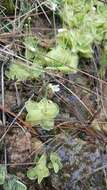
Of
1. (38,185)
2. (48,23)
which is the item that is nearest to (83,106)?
(38,185)

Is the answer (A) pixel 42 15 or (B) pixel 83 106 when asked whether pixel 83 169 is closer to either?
(B) pixel 83 106

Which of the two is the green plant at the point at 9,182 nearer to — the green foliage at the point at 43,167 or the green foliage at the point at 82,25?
the green foliage at the point at 43,167

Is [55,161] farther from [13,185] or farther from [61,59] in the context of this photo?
[61,59]

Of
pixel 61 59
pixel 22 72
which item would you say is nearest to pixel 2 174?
pixel 22 72

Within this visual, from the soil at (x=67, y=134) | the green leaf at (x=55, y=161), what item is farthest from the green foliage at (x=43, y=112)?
the green leaf at (x=55, y=161)

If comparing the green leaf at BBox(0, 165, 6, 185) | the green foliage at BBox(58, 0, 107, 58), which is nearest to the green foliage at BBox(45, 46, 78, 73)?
the green foliage at BBox(58, 0, 107, 58)
